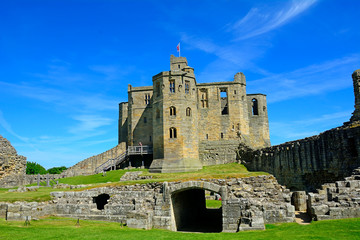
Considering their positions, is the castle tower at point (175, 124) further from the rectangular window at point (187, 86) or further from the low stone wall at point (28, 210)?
the low stone wall at point (28, 210)

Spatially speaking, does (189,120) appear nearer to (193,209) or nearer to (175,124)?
(175,124)

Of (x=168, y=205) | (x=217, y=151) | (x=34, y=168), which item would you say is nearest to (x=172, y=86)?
(x=217, y=151)

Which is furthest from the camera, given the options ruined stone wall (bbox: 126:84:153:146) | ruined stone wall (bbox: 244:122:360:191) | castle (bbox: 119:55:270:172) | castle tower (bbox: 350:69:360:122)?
ruined stone wall (bbox: 126:84:153:146)

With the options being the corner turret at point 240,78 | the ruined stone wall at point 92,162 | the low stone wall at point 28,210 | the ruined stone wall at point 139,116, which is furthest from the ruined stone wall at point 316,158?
the ruined stone wall at point 92,162

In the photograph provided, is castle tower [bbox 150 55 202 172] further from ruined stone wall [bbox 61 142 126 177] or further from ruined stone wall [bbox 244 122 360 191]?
ruined stone wall [bbox 61 142 126 177]

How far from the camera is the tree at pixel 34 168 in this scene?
208ft

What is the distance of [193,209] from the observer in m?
24.0

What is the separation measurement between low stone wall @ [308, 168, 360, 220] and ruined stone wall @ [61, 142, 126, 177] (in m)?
35.2

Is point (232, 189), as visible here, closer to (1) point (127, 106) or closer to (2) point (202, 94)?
(2) point (202, 94)

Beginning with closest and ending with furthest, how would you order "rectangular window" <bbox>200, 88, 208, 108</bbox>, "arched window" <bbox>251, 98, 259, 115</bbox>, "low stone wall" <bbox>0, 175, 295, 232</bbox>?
"low stone wall" <bbox>0, 175, 295, 232</bbox> < "rectangular window" <bbox>200, 88, 208, 108</bbox> < "arched window" <bbox>251, 98, 259, 115</bbox>

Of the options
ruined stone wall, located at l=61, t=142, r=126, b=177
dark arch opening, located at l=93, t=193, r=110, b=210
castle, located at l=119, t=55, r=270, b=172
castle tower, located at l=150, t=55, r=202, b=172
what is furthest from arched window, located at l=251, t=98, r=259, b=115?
dark arch opening, located at l=93, t=193, r=110, b=210

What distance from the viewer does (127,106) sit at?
52562 mm

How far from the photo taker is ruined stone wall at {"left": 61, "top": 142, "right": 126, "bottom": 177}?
43394 mm

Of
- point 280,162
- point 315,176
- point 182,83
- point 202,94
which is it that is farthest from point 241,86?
point 315,176
